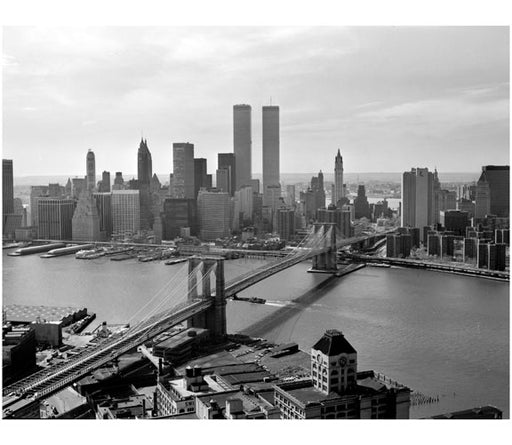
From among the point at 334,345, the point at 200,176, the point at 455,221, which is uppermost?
the point at 200,176

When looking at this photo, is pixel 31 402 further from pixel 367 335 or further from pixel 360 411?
pixel 367 335

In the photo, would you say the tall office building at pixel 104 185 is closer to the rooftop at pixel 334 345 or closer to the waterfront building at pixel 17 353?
the waterfront building at pixel 17 353

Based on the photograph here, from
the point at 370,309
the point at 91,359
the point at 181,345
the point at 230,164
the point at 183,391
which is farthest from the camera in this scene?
the point at 230,164

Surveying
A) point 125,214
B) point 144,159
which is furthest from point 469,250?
point 125,214

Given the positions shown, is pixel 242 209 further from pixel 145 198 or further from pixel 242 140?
pixel 242 140

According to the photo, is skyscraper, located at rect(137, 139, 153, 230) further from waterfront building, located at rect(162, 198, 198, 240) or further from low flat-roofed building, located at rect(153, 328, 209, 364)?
low flat-roofed building, located at rect(153, 328, 209, 364)

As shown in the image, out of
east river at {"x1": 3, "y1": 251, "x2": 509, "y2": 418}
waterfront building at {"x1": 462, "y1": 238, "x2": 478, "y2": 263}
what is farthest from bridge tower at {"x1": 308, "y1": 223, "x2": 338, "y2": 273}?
waterfront building at {"x1": 462, "y1": 238, "x2": 478, "y2": 263}
